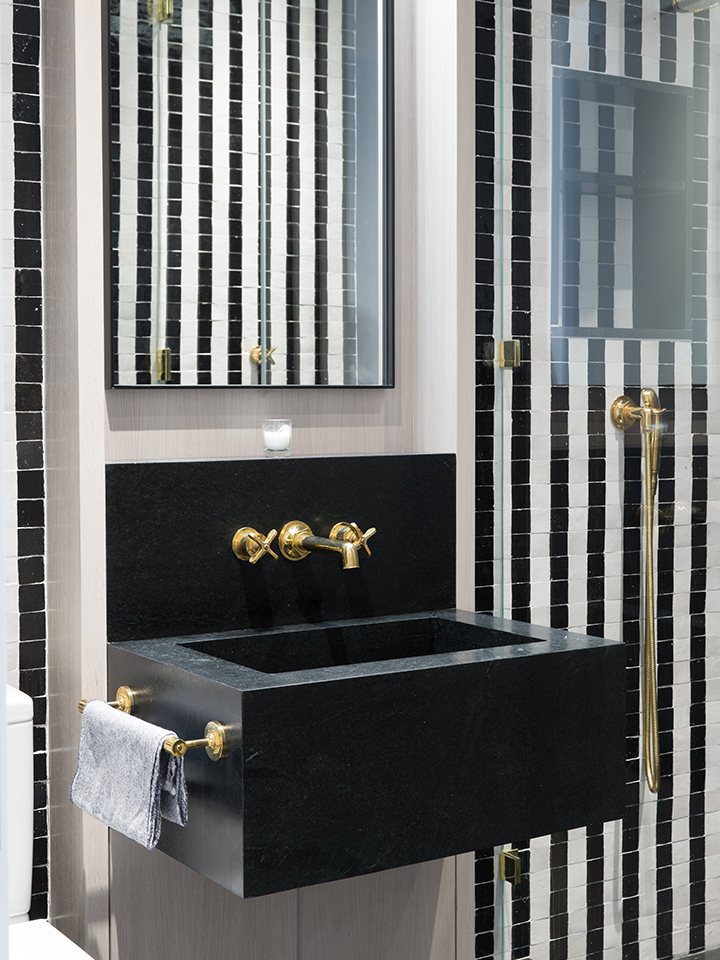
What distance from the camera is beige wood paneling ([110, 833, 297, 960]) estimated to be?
2.00 m

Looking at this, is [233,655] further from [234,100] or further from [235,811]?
[234,100]

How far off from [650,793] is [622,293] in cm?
86

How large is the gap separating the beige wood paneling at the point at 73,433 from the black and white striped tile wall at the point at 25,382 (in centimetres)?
2

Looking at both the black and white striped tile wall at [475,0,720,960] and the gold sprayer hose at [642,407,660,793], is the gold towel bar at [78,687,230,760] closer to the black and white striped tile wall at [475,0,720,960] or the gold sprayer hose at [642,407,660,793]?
the black and white striped tile wall at [475,0,720,960]

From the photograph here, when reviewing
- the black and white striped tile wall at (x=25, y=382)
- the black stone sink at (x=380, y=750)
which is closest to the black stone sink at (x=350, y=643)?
the black stone sink at (x=380, y=750)

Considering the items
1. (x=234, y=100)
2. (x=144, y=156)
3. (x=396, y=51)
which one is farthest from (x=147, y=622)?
(x=396, y=51)

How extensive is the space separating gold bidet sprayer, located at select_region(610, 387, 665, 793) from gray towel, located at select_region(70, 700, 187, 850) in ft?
2.63

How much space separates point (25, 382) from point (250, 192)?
560 millimetres

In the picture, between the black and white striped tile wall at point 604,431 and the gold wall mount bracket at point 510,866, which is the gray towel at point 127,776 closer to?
the black and white striped tile wall at point 604,431

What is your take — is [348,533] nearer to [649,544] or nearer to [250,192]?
[649,544]

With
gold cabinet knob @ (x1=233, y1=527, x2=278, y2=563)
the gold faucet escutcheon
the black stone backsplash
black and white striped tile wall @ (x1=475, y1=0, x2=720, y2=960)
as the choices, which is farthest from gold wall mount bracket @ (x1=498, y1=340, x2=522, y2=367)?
gold cabinet knob @ (x1=233, y1=527, x2=278, y2=563)

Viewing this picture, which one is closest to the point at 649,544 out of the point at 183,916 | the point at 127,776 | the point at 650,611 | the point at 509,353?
the point at 650,611

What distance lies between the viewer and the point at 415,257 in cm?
236

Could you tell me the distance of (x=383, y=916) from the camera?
7.43 ft
